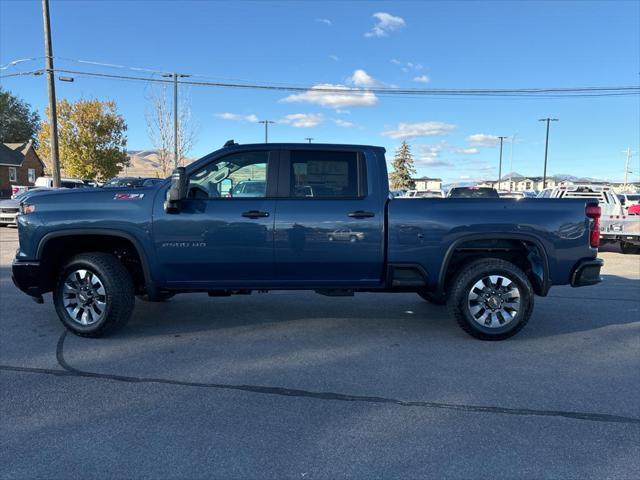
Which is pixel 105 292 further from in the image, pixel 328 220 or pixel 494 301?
pixel 494 301

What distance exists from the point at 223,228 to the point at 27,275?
2.08 m

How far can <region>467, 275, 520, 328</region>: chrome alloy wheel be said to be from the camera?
5160 millimetres

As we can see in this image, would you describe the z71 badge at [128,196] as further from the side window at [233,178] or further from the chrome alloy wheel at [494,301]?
the chrome alloy wheel at [494,301]

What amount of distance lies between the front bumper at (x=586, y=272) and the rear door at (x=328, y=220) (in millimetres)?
A: 2043

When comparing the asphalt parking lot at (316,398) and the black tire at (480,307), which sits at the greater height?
the black tire at (480,307)

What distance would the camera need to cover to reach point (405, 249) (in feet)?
16.6

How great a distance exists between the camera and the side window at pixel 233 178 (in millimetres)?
5078

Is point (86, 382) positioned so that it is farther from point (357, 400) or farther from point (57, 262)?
point (357, 400)

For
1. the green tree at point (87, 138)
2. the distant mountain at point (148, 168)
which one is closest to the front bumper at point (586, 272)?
the distant mountain at point (148, 168)

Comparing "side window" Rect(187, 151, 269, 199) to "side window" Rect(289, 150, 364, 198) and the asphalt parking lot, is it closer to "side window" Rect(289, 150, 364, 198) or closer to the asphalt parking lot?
"side window" Rect(289, 150, 364, 198)

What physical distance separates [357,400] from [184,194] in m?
2.60

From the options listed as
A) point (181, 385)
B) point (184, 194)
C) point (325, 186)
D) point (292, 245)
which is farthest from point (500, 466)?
point (184, 194)

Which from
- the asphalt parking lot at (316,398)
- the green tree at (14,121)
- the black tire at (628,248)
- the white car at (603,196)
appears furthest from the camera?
the green tree at (14,121)

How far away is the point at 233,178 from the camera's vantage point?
203 inches
